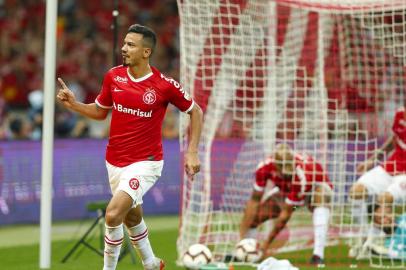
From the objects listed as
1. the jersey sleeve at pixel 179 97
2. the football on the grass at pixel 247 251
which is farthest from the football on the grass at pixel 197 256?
the jersey sleeve at pixel 179 97

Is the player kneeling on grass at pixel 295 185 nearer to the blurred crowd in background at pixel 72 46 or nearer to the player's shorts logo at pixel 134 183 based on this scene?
the player's shorts logo at pixel 134 183

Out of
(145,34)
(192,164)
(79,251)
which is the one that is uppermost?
(145,34)

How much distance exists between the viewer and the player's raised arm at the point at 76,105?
9.23 metres

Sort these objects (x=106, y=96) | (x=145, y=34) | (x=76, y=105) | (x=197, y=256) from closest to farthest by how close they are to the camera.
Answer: (x=76, y=105)
(x=145, y=34)
(x=106, y=96)
(x=197, y=256)

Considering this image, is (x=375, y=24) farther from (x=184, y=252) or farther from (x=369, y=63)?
(x=184, y=252)

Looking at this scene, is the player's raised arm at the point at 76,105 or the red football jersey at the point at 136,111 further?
the red football jersey at the point at 136,111

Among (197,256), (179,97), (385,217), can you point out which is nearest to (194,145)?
(179,97)

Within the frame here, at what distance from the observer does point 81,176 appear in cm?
1638

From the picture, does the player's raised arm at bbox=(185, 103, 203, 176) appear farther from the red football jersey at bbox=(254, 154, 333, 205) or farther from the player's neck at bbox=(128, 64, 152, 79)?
the red football jersey at bbox=(254, 154, 333, 205)

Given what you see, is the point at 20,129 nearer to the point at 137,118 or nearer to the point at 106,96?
the point at 106,96

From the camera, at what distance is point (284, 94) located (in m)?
13.5

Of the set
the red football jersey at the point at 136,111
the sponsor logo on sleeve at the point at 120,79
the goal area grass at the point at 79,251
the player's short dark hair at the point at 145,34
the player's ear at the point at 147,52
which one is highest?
the player's short dark hair at the point at 145,34

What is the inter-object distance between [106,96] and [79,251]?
3.63 meters

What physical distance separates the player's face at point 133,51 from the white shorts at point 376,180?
12.8 feet
